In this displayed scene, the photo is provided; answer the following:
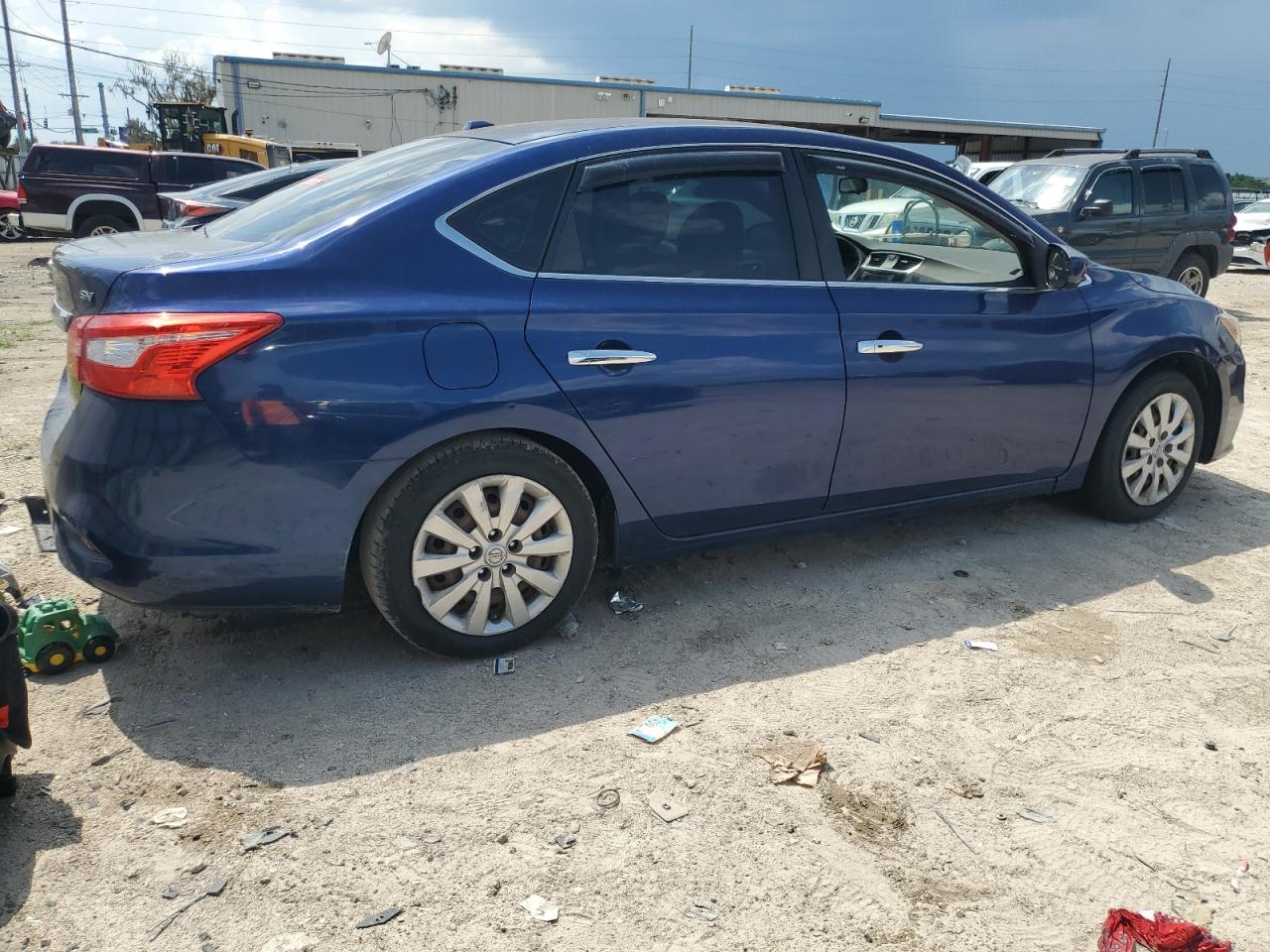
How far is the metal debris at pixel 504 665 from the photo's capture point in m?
3.41

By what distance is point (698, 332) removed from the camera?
3537 millimetres

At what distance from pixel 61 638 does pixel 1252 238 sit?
80.9 feet

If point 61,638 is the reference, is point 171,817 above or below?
below

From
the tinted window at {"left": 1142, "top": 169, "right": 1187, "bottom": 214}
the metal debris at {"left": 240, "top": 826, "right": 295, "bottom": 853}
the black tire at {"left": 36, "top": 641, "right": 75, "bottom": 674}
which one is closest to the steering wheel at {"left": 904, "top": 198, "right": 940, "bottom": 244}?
the metal debris at {"left": 240, "top": 826, "right": 295, "bottom": 853}

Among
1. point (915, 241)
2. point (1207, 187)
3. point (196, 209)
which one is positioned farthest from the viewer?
point (1207, 187)

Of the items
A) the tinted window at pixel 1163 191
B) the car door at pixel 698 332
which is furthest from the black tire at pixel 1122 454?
the tinted window at pixel 1163 191

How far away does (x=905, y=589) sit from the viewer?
4184mm

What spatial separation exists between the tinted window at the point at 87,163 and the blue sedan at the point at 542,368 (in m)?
17.4

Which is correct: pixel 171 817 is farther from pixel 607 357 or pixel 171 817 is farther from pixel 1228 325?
pixel 1228 325

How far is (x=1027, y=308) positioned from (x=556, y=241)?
215 cm

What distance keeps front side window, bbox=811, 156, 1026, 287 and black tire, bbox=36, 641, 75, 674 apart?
3.08m

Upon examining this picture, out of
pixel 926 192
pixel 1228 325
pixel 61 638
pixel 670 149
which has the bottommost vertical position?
pixel 61 638

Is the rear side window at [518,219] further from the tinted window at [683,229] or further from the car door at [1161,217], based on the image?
the car door at [1161,217]

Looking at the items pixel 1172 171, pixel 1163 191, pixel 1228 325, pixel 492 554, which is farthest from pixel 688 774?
pixel 1172 171
